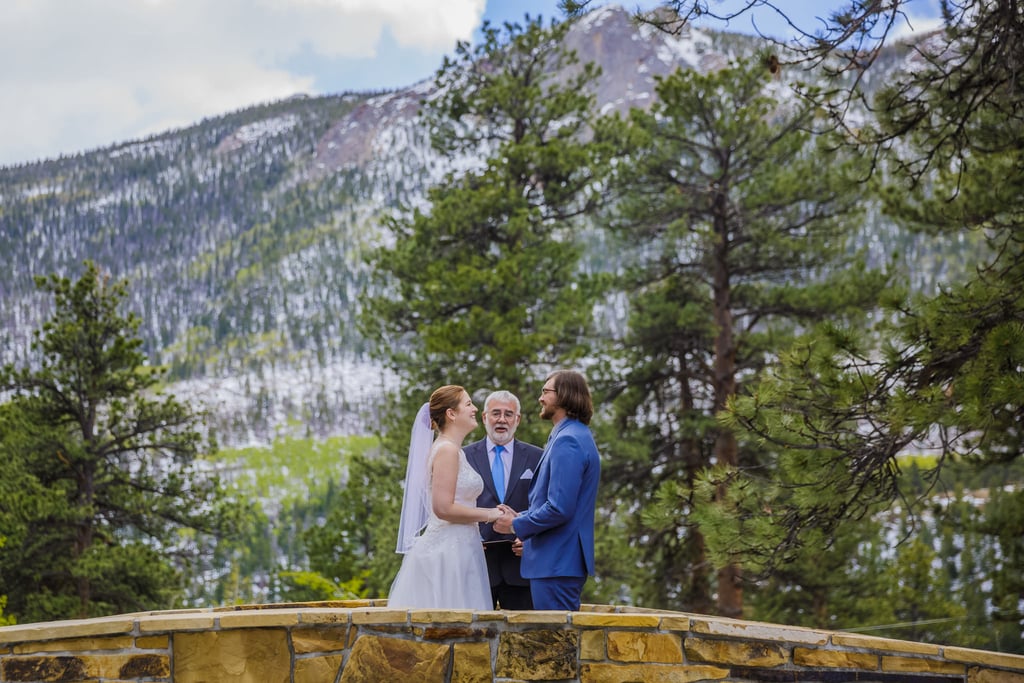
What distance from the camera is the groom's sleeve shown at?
13.8 ft

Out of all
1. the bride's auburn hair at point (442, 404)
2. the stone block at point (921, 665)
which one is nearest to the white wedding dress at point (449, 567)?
the bride's auburn hair at point (442, 404)

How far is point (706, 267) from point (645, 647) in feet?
46.1

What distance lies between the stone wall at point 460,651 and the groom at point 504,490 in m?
1.00

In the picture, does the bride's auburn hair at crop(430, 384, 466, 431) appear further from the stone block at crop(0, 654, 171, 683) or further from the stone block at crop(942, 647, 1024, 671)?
the stone block at crop(942, 647, 1024, 671)

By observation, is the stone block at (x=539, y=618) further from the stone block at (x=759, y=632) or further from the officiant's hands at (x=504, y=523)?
the officiant's hands at (x=504, y=523)

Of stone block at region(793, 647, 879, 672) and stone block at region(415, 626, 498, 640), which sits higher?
stone block at region(415, 626, 498, 640)

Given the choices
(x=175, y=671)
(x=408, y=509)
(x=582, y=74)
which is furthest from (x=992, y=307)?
(x=582, y=74)

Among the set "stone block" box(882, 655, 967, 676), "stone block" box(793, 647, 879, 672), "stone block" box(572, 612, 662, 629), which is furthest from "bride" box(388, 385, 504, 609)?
"stone block" box(882, 655, 967, 676)

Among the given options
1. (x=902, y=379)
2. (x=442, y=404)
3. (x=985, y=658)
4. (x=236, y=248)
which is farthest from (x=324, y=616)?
(x=236, y=248)

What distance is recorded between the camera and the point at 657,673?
3.92 m

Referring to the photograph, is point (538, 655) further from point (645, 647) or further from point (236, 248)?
point (236, 248)

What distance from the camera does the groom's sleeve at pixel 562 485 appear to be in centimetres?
422

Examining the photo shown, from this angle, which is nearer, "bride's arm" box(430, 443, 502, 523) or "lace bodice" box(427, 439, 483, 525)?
"bride's arm" box(430, 443, 502, 523)

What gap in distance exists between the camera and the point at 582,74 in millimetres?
19719
